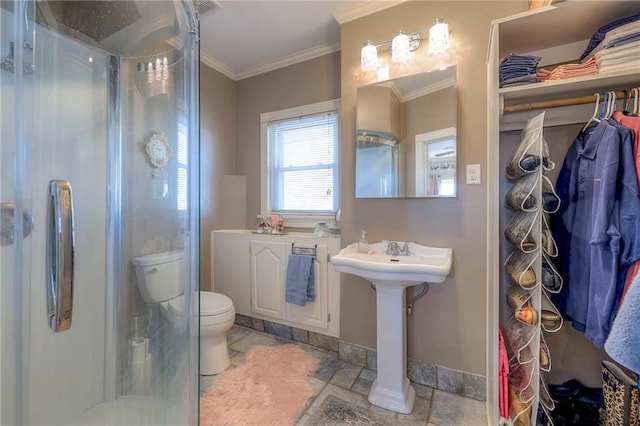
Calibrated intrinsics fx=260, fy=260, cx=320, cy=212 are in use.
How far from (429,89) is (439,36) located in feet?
0.94

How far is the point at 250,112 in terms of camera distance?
2654 millimetres

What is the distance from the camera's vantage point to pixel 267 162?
8.48ft

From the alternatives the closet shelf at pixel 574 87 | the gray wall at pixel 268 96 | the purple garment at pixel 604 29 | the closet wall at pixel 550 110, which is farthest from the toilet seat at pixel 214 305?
the purple garment at pixel 604 29

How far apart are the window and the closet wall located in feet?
4.52

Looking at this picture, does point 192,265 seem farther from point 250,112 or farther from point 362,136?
point 250,112

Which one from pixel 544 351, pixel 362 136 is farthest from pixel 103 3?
pixel 544 351

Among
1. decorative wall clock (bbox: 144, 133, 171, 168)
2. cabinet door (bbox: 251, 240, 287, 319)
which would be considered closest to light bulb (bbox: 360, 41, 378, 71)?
decorative wall clock (bbox: 144, 133, 171, 168)

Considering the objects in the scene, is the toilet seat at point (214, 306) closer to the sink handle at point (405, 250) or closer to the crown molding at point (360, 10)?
the sink handle at point (405, 250)

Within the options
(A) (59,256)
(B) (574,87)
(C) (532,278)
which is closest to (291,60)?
(B) (574,87)

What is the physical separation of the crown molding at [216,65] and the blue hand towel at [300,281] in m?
1.96

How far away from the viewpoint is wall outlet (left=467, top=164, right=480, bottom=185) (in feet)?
4.96

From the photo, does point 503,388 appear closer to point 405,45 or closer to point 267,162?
point 405,45

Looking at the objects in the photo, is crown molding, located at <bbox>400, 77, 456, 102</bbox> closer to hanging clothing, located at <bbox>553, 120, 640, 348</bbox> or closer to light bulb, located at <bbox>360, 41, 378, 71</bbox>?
light bulb, located at <bbox>360, 41, 378, 71</bbox>

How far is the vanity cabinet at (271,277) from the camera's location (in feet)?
6.59
